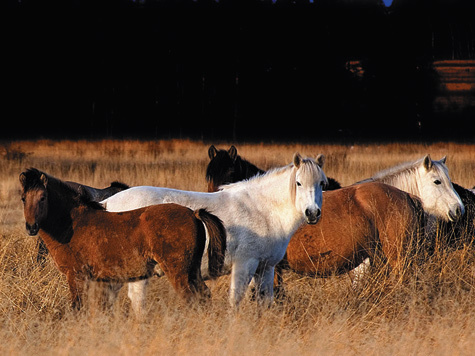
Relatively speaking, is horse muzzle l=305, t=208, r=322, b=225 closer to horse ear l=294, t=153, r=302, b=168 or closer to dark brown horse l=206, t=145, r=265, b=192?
horse ear l=294, t=153, r=302, b=168

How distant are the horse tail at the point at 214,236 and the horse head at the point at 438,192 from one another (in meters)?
2.85

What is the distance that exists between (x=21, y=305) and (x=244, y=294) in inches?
70.0

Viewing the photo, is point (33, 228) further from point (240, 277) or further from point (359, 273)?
point (359, 273)

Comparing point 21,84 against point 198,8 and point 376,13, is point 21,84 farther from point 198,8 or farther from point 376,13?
point 376,13

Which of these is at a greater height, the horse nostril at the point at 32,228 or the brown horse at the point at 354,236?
the horse nostril at the point at 32,228

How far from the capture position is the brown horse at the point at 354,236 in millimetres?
5797

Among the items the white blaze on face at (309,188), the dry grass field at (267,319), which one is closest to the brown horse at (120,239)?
the dry grass field at (267,319)

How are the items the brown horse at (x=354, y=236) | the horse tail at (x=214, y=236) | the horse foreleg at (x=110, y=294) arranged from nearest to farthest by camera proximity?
the horse tail at (x=214, y=236) < the horse foreleg at (x=110, y=294) < the brown horse at (x=354, y=236)

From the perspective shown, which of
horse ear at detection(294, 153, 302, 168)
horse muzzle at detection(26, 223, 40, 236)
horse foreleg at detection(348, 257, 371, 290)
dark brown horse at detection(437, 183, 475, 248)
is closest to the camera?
horse muzzle at detection(26, 223, 40, 236)

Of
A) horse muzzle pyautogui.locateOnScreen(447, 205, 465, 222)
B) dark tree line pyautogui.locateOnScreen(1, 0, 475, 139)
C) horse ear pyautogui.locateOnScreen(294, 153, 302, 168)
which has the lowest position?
horse muzzle pyautogui.locateOnScreen(447, 205, 465, 222)

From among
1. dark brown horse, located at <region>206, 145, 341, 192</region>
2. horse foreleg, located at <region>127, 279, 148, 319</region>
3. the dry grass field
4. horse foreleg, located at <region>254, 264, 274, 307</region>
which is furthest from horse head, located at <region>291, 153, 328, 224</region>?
dark brown horse, located at <region>206, 145, 341, 192</region>

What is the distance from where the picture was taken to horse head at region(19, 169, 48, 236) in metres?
4.31

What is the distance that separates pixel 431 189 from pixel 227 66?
23784 millimetres

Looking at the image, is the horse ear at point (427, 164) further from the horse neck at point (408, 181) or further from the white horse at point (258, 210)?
the white horse at point (258, 210)
